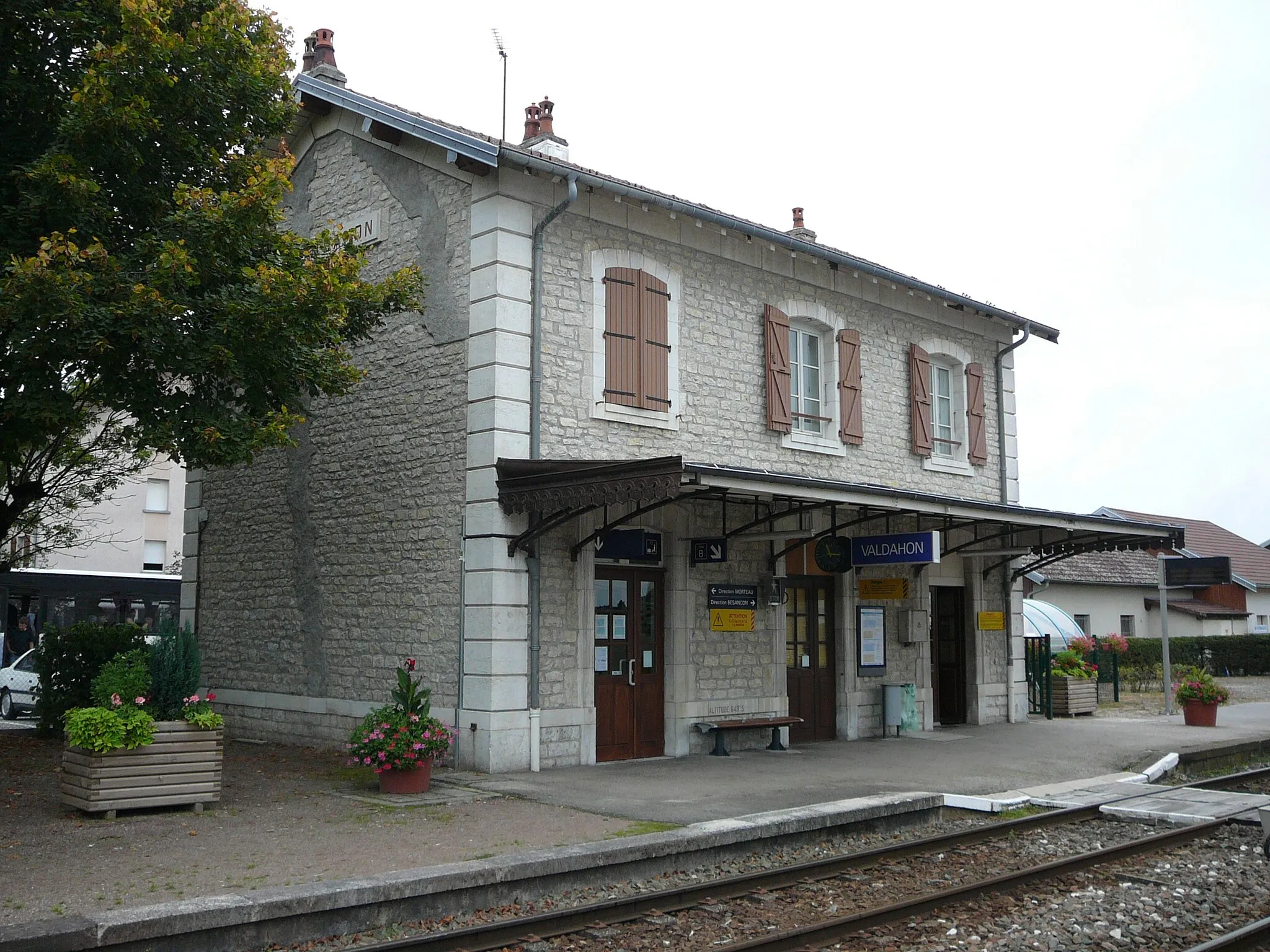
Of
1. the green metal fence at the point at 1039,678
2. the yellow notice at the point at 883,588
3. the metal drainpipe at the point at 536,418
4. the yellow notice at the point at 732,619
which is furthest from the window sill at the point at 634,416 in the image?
the green metal fence at the point at 1039,678

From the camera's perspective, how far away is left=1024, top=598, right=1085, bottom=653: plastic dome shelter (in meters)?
26.2

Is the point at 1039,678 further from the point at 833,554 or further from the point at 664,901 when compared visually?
the point at 664,901

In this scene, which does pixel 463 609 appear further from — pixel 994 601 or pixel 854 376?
pixel 994 601

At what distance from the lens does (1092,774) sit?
1254 centimetres

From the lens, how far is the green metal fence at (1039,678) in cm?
1888

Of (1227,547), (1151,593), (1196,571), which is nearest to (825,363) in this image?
(1196,571)

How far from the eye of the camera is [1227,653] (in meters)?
35.8

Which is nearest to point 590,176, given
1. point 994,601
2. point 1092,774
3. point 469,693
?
point 469,693

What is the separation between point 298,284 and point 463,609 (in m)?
3.56

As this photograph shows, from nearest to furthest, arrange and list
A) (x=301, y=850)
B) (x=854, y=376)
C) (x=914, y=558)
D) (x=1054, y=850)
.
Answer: (x=301, y=850), (x=1054, y=850), (x=914, y=558), (x=854, y=376)

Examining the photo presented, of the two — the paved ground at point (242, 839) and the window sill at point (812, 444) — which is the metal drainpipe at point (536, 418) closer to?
the paved ground at point (242, 839)

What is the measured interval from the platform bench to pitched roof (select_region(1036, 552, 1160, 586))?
23167 mm

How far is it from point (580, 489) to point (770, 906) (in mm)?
4386

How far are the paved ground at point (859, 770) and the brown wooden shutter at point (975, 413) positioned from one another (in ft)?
13.2
